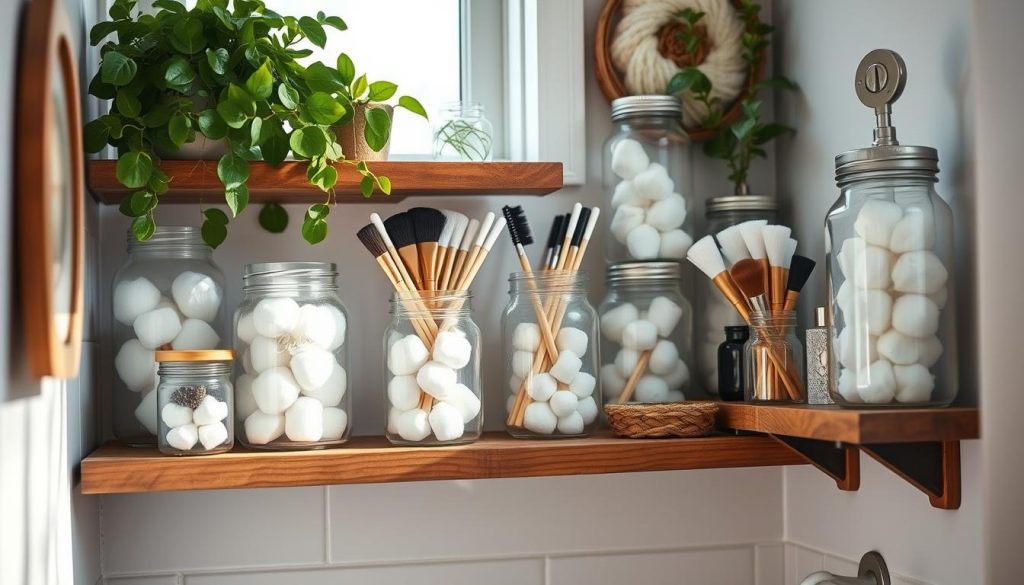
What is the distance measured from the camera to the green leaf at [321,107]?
113 cm

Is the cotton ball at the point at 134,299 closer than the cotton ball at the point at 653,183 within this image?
Yes

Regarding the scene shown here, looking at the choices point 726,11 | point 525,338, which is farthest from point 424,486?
point 726,11

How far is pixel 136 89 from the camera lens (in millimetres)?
1120

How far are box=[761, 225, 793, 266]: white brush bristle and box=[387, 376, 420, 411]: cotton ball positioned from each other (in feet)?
1.43

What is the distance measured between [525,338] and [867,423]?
42 cm

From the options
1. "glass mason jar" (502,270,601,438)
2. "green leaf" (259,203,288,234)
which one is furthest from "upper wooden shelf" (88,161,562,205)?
"glass mason jar" (502,270,601,438)

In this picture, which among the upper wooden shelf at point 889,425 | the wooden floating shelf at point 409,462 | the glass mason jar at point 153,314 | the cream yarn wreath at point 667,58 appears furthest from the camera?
the cream yarn wreath at point 667,58

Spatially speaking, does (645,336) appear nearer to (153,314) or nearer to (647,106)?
(647,106)

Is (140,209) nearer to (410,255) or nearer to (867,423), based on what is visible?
(410,255)

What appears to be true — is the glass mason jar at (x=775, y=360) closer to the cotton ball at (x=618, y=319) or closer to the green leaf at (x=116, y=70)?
the cotton ball at (x=618, y=319)

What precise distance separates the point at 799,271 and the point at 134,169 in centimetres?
74

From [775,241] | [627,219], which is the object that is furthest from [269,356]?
[775,241]

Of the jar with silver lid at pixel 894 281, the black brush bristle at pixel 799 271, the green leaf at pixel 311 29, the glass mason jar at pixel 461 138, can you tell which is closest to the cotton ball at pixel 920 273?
the jar with silver lid at pixel 894 281

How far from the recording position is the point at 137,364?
1.17m
